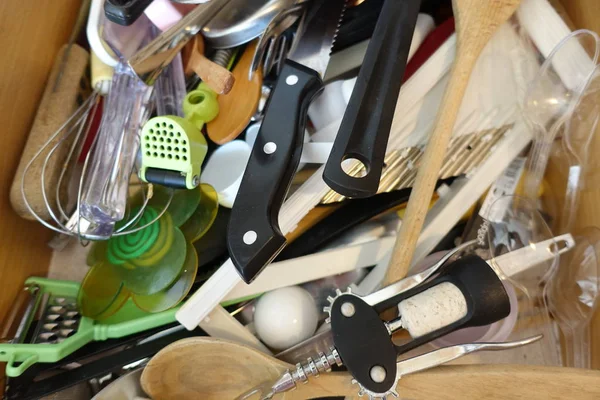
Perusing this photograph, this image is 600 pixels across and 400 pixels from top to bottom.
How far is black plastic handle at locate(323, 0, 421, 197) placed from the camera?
38cm

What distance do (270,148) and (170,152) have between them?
10cm

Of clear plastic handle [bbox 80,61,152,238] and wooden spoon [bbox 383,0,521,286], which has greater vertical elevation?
clear plastic handle [bbox 80,61,152,238]

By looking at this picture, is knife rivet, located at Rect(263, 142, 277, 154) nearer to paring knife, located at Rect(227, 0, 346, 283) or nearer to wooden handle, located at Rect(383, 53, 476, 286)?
paring knife, located at Rect(227, 0, 346, 283)

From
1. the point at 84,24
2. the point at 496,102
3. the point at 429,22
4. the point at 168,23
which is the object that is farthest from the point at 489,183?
the point at 84,24

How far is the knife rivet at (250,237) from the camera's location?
1.25 ft

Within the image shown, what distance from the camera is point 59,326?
1.54ft

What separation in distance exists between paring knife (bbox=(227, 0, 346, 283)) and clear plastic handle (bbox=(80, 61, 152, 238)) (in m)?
0.15

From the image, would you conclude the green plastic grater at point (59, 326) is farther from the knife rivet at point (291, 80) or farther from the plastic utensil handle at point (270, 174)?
the knife rivet at point (291, 80)

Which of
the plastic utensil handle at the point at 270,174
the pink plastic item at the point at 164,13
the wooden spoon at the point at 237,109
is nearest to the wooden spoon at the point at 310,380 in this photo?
the plastic utensil handle at the point at 270,174

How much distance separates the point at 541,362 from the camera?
517 millimetres

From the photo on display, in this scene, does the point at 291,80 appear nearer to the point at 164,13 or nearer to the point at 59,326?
the point at 164,13

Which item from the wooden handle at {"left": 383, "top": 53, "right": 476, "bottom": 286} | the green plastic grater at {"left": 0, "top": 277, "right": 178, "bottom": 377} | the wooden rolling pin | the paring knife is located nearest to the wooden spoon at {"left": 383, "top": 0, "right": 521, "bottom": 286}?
the wooden handle at {"left": 383, "top": 53, "right": 476, "bottom": 286}

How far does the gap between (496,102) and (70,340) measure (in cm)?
49

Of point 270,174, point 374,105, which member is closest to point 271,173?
point 270,174
